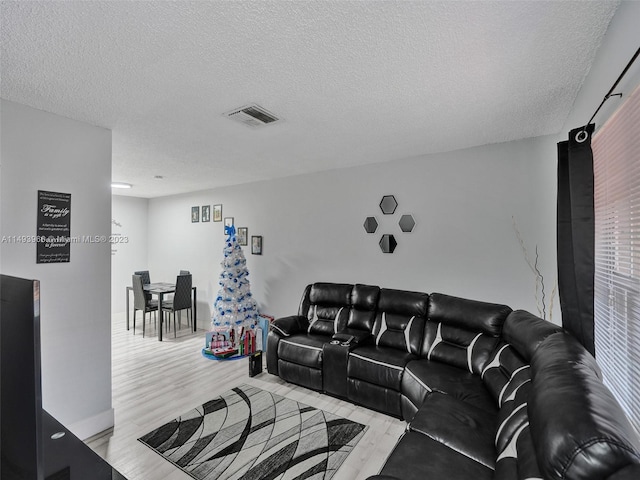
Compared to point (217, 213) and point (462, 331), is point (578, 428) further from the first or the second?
point (217, 213)

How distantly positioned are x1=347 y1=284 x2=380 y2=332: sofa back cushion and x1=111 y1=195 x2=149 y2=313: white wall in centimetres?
530

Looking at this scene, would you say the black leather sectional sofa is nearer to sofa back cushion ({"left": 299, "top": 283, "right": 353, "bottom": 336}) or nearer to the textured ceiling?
sofa back cushion ({"left": 299, "top": 283, "right": 353, "bottom": 336})

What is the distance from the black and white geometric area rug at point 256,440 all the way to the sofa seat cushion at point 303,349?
1.36ft

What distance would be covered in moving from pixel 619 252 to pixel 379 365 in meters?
1.97

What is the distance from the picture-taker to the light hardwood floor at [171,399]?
7.15 ft

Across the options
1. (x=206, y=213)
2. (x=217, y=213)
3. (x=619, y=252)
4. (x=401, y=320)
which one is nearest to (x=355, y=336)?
(x=401, y=320)

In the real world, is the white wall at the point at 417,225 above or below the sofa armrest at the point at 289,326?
above

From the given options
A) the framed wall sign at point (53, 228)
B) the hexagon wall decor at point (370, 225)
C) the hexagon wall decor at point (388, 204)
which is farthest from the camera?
the hexagon wall decor at point (370, 225)

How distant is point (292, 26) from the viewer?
4.74ft

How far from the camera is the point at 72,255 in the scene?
250cm

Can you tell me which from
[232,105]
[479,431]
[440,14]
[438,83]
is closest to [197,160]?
[232,105]

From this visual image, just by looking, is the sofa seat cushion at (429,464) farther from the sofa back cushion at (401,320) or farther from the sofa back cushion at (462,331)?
the sofa back cushion at (401,320)

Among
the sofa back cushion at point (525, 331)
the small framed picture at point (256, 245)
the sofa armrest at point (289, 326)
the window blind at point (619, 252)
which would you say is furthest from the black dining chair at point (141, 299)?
the window blind at point (619, 252)

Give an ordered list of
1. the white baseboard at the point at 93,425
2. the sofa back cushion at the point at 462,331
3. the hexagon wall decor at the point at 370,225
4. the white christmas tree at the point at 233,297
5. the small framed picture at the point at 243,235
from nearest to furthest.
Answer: the white baseboard at the point at 93,425, the sofa back cushion at the point at 462,331, the hexagon wall decor at the point at 370,225, the white christmas tree at the point at 233,297, the small framed picture at the point at 243,235
